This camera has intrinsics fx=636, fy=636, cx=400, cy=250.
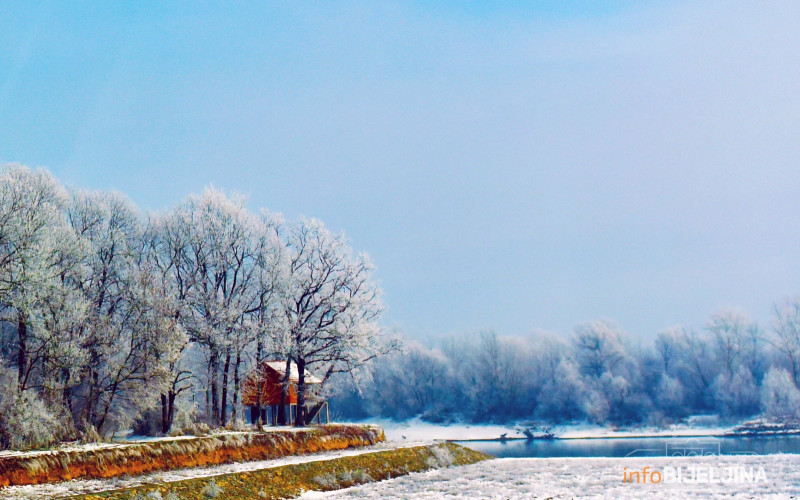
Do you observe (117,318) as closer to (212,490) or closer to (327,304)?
(327,304)

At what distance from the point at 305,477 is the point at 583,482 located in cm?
1099

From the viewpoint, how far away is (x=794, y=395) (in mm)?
85188

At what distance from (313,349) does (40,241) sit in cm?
1834

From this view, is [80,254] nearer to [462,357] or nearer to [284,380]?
[284,380]

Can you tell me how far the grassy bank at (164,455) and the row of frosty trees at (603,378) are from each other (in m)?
49.6

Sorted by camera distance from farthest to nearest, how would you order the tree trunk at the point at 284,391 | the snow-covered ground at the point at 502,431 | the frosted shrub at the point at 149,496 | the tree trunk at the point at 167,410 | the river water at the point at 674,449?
the snow-covered ground at the point at 502,431 < the river water at the point at 674,449 < the tree trunk at the point at 284,391 < the tree trunk at the point at 167,410 < the frosted shrub at the point at 149,496

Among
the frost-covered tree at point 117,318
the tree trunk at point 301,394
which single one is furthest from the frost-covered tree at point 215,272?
the tree trunk at point 301,394

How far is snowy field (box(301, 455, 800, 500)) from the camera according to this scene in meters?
21.7

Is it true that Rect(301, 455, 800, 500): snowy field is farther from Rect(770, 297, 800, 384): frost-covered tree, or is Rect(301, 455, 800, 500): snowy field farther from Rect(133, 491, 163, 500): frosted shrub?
Rect(770, 297, 800, 384): frost-covered tree

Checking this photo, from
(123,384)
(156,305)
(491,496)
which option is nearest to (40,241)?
(156,305)

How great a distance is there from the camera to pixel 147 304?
36.1 metres

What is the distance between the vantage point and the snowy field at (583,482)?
71.3ft

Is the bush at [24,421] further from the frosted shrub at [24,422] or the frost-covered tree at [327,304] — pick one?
the frost-covered tree at [327,304]

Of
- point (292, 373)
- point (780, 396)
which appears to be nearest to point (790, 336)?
point (780, 396)
